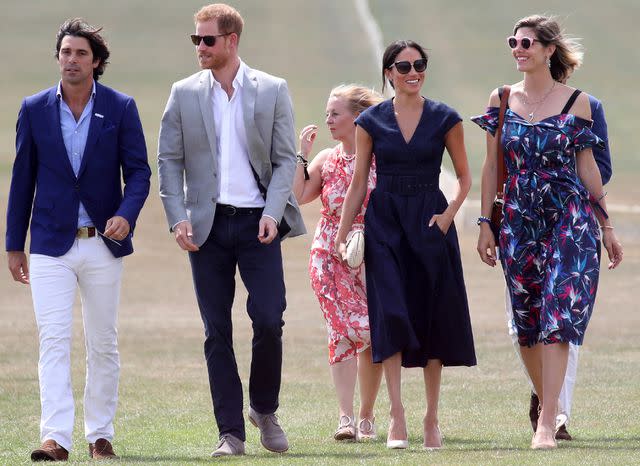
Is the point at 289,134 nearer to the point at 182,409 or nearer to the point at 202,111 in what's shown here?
the point at 202,111

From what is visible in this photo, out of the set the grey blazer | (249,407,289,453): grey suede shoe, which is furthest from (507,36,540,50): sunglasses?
(249,407,289,453): grey suede shoe

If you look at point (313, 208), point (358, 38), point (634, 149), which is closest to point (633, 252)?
point (313, 208)

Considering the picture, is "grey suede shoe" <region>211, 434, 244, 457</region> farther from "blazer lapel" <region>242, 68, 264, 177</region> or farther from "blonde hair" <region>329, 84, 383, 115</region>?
"blonde hair" <region>329, 84, 383, 115</region>

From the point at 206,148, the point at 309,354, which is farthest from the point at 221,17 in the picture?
the point at 309,354

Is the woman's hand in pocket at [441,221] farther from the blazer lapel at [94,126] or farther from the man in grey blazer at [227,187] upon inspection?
the blazer lapel at [94,126]

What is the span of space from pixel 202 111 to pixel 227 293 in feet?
2.90

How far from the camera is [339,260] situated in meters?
9.08

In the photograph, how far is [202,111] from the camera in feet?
25.7

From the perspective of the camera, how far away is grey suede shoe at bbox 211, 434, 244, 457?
7691mm

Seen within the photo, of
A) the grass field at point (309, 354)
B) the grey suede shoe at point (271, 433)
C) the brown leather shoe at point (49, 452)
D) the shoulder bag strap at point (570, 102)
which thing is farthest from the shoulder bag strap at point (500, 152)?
the brown leather shoe at point (49, 452)

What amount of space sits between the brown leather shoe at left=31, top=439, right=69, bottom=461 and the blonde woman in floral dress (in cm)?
192

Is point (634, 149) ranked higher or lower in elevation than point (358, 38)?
lower

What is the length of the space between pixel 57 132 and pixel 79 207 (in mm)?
370

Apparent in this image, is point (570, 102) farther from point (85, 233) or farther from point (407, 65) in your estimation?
point (85, 233)
